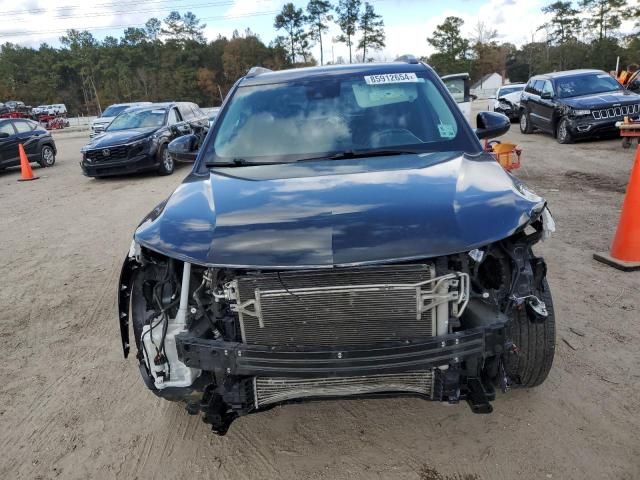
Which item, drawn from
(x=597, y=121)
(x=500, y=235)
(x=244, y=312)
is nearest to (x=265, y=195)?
(x=244, y=312)

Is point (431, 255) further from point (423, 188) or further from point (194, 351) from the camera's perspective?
point (194, 351)

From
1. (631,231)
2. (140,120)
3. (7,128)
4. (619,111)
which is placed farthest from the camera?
(7,128)

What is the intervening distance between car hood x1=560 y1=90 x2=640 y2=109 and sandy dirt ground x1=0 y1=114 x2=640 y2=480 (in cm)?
860

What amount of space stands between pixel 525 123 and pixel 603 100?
134 inches

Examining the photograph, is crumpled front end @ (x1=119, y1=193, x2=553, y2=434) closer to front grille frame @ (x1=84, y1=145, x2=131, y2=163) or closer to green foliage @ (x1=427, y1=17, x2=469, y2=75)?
front grille frame @ (x1=84, y1=145, x2=131, y2=163)

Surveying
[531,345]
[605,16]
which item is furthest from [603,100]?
[605,16]

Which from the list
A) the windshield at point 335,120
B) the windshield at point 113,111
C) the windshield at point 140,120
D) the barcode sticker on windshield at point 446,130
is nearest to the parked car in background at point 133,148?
the windshield at point 140,120

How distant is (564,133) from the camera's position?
1261cm

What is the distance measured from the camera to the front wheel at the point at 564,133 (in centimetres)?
1248

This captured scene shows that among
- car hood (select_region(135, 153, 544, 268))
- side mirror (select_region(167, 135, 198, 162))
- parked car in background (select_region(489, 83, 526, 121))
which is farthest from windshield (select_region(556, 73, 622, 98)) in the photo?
car hood (select_region(135, 153, 544, 268))

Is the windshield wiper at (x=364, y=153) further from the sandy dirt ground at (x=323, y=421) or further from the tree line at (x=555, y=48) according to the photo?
the tree line at (x=555, y=48)

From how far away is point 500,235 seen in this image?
2109mm

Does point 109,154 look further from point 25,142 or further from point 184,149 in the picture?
point 184,149

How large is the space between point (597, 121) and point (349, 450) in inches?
466
